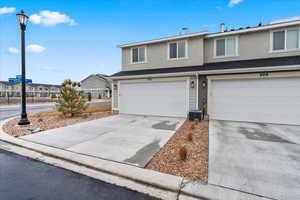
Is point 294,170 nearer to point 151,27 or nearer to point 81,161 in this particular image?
point 81,161

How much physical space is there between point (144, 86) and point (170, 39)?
3.71 metres

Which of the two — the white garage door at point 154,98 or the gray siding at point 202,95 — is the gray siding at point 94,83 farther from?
the gray siding at point 202,95

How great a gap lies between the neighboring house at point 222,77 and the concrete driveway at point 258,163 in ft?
8.11

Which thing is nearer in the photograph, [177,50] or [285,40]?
[285,40]

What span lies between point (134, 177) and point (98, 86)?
35392 millimetres

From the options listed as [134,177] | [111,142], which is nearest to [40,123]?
[111,142]

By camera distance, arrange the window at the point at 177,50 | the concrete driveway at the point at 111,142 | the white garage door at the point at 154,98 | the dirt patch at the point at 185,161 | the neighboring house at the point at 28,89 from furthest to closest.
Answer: the neighboring house at the point at 28,89 < the window at the point at 177,50 < the white garage door at the point at 154,98 < the concrete driveway at the point at 111,142 < the dirt patch at the point at 185,161

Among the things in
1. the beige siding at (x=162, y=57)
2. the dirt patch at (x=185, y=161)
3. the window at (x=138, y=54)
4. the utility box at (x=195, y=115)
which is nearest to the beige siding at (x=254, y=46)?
the beige siding at (x=162, y=57)

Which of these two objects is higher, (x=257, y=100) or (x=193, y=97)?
(x=193, y=97)

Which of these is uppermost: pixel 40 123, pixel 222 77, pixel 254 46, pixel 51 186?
pixel 254 46

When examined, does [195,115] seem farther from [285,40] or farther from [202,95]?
[285,40]

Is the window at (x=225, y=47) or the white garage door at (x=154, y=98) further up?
the window at (x=225, y=47)

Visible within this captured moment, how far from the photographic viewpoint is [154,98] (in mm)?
9469

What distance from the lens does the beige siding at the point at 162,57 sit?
918 cm
